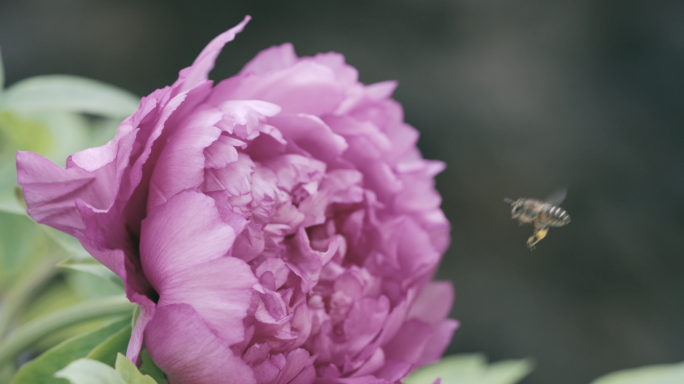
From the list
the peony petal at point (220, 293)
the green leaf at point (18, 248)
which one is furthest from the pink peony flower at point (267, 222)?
the green leaf at point (18, 248)

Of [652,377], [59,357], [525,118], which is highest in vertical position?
[525,118]

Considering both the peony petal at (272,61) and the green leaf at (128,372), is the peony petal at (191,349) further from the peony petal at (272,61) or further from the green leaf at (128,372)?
the peony petal at (272,61)

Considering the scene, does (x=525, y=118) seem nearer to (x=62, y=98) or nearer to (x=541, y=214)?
(x=541, y=214)

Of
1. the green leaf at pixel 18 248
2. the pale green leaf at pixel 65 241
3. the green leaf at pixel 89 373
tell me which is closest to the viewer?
the green leaf at pixel 89 373

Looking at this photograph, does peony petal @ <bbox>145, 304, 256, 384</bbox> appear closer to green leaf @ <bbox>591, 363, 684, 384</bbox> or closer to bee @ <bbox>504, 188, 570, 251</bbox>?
bee @ <bbox>504, 188, 570, 251</bbox>

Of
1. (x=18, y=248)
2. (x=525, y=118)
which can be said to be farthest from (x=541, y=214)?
(x=525, y=118)

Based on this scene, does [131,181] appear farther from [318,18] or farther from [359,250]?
[318,18]

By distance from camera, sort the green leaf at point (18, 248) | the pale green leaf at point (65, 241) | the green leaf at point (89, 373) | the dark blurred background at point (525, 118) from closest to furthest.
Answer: the green leaf at point (89, 373)
the pale green leaf at point (65, 241)
the green leaf at point (18, 248)
the dark blurred background at point (525, 118)

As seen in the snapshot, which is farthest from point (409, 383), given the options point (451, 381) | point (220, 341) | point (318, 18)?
point (318, 18)
